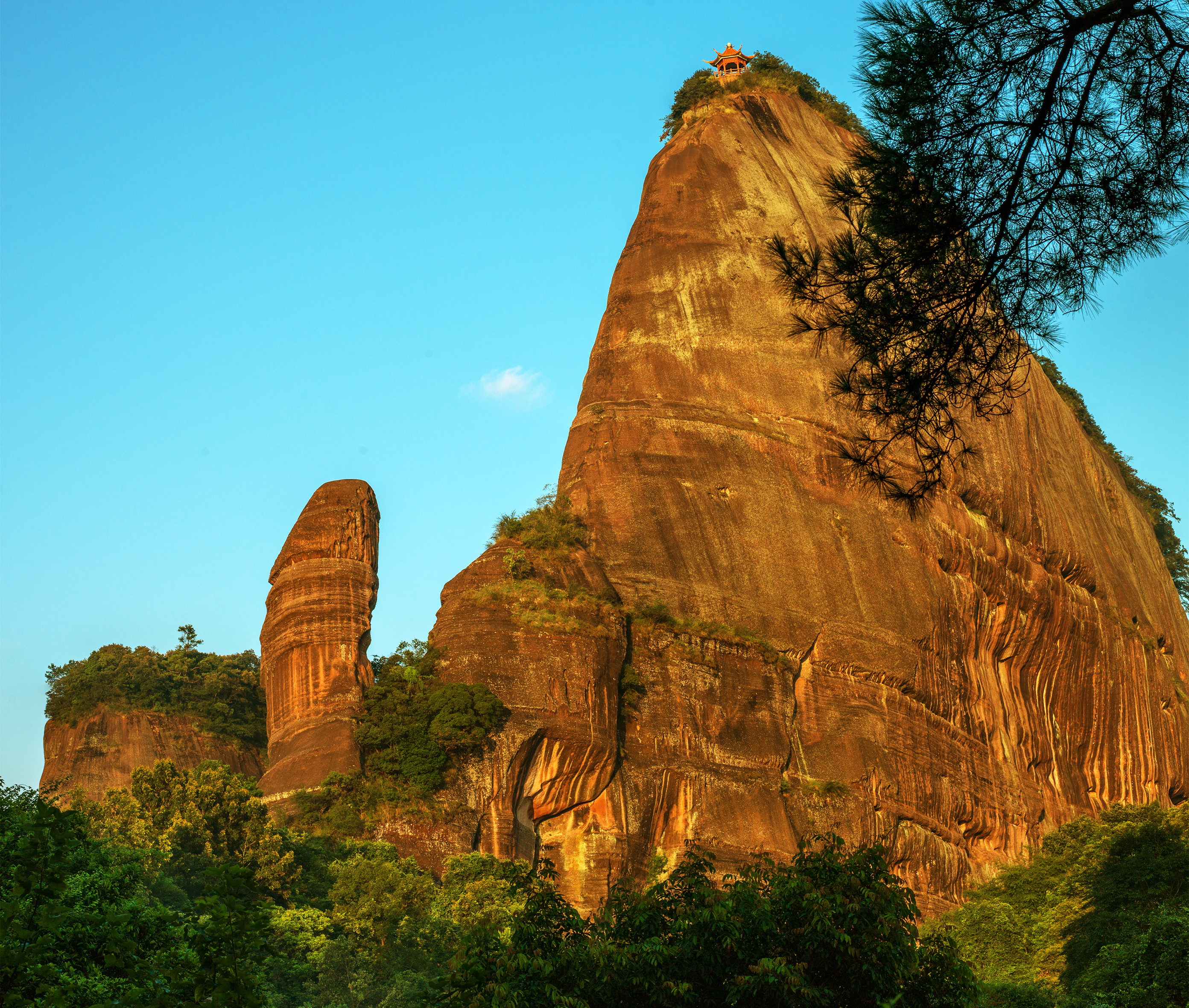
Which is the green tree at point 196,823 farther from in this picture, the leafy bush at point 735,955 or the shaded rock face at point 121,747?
the leafy bush at point 735,955

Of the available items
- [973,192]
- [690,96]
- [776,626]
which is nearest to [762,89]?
[690,96]

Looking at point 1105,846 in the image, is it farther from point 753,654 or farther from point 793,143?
point 793,143

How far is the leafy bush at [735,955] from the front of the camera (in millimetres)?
11117

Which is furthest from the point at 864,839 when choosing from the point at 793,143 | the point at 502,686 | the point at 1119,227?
the point at 793,143

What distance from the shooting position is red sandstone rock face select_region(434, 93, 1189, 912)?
102 ft

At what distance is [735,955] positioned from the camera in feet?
37.6

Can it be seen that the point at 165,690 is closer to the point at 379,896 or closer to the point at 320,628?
the point at 320,628

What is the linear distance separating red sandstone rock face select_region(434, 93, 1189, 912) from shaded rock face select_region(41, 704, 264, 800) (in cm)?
1605

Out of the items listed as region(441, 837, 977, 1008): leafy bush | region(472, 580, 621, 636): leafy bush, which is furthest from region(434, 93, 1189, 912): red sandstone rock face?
region(441, 837, 977, 1008): leafy bush

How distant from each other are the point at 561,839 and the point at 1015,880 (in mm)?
10254

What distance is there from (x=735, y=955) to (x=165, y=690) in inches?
1486

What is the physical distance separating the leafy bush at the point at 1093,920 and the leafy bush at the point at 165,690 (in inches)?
1002

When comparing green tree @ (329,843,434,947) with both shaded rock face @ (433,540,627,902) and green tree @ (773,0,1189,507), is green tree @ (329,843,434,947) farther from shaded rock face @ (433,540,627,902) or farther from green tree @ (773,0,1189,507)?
green tree @ (773,0,1189,507)

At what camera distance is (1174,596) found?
188 ft
